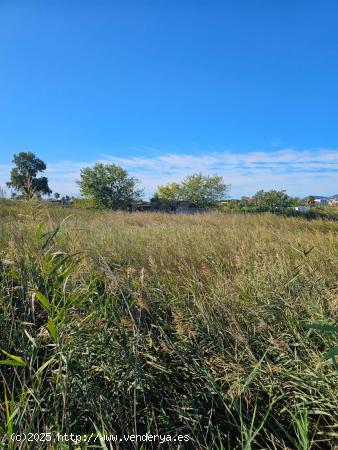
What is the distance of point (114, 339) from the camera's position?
164 cm

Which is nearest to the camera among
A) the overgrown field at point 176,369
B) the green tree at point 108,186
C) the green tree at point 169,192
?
the overgrown field at point 176,369

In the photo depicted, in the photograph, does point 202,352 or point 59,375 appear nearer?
point 59,375

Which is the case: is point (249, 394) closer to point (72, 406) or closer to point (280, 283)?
point (72, 406)

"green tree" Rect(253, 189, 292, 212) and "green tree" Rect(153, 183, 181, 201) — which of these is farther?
"green tree" Rect(153, 183, 181, 201)

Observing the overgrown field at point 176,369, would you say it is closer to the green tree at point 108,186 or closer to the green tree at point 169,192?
the green tree at point 108,186

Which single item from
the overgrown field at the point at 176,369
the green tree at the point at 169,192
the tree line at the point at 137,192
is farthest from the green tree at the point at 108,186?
the overgrown field at the point at 176,369

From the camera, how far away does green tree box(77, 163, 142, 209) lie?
30.4 metres

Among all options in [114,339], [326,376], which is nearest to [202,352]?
[114,339]

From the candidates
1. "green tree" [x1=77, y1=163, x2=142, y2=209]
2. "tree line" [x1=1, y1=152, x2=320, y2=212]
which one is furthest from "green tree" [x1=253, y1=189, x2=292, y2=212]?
"green tree" [x1=77, y1=163, x2=142, y2=209]

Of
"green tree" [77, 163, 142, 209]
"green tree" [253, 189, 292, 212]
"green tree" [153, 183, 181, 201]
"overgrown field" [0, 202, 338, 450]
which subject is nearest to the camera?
"overgrown field" [0, 202, 338, 450]

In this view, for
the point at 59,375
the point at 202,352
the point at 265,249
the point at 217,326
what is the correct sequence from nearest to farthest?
1. the point at 59,375
2. the point at 202,352
3. the point at 217,326
4. the point at 265,249

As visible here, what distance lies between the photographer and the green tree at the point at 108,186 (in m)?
30.4

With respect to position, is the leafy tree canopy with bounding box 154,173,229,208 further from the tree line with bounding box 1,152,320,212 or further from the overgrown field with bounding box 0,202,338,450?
the overgrown field with bounding box 0,202,338,450

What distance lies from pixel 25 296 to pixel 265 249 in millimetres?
2945
